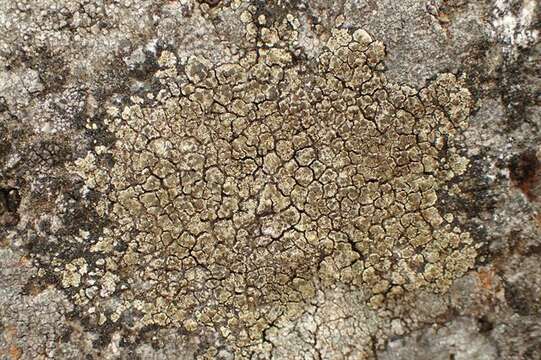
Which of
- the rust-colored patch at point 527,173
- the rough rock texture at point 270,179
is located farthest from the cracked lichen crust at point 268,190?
the rust-colored patch at point 527,173

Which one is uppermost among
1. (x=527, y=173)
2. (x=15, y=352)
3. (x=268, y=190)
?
(x=527, y=173)

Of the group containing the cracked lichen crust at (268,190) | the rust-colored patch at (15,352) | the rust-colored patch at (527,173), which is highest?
the rust-colored patch at (527,173)

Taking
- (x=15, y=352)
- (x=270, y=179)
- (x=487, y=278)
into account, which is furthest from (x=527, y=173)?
(x=15, y=352)

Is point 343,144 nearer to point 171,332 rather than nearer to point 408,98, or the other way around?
point 408,98

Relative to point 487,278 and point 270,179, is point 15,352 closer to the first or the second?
point 270,179

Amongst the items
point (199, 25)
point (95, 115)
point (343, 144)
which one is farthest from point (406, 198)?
point (95, 115)

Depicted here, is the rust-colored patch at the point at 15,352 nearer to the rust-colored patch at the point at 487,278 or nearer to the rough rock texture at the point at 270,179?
the rough rock texture at the point at 270,179

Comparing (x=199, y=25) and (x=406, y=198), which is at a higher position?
(x=199, y=25)
